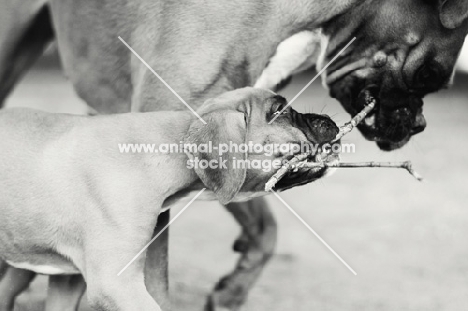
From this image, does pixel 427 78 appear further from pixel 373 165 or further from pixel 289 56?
pixel 373 165

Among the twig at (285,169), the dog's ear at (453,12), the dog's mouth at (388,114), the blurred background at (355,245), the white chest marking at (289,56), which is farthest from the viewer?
the blurred background at (355,245)

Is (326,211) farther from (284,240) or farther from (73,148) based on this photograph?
(73,148)

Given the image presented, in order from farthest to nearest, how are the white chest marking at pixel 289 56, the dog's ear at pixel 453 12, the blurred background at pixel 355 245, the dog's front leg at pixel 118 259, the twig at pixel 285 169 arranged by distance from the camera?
the blurred background at pixel 355 245
the white chest marking at pixel 289 56
the dog's ear at pixel 453 12
the twig at pixel 285 169
the dog's front leg at pixel 118 259

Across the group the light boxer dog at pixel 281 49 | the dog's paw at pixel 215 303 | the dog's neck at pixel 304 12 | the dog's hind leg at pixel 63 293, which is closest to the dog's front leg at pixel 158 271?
the light boxer dog at pixel 281 49

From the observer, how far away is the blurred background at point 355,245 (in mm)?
4293

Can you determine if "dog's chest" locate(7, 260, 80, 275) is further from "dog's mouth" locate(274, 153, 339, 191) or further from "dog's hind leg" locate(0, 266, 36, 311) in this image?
"dog's mouth" locate(274, 153, 339, 191)

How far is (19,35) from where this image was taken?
4.43 metres

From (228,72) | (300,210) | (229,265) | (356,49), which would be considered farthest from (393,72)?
(300,210)

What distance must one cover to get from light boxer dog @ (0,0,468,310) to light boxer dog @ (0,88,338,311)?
0.34 metres

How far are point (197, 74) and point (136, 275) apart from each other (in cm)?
93

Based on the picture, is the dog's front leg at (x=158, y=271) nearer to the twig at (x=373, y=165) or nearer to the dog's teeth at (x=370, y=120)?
the twig at (x=373, y=165)

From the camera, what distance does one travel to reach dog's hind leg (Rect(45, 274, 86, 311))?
349cm

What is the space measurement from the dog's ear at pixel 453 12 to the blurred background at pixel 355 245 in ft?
1.86

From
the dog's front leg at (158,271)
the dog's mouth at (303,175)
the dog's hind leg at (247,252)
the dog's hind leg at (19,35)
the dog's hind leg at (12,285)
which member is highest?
the dog's mouth at (303,175)
